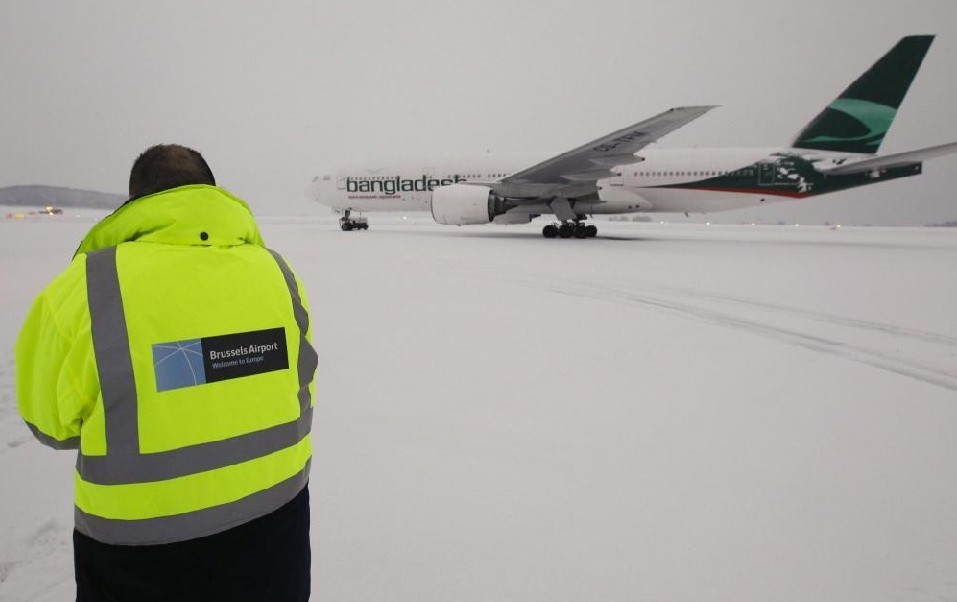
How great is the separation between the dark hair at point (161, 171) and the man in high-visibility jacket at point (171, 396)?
0.16 ft

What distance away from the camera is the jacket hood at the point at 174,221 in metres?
1.03

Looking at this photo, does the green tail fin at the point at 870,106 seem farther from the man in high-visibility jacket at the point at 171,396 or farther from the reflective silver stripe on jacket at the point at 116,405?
the reflective silver stripe on jacket at the point at 116,405

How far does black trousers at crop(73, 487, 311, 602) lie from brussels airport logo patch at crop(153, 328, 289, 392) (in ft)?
1.14

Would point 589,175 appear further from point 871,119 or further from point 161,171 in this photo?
point 161,171

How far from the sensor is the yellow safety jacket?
0.92 meters

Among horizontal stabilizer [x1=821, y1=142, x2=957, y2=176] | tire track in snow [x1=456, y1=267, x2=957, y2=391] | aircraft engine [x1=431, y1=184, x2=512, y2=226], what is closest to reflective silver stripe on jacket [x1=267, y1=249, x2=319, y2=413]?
tire track in snow [x1=456, y1=267, x2=957, y2=391]

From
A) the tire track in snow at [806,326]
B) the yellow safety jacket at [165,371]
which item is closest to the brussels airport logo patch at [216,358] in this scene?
the yellow safety jacket at [165,371]

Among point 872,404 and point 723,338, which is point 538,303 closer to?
point 723,338

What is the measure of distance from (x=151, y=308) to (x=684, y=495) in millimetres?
2011

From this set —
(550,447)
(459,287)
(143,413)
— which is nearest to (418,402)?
(550,447)

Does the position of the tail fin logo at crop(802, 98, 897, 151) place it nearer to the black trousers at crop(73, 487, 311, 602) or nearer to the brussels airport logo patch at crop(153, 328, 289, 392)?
the brussels airport logo patch at crop(153, 328, 289, 392)

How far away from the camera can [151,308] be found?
938 millimetres

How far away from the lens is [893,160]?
39.2 feet

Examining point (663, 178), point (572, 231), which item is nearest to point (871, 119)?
point (663, 178)
